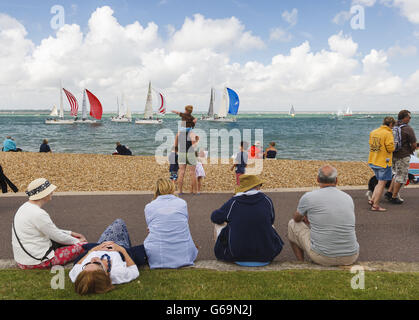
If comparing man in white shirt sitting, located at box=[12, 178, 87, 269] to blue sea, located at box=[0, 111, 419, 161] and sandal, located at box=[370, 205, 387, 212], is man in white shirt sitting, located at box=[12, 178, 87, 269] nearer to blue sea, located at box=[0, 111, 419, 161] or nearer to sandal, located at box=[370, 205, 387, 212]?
sandal, located at box=[370, 205, 387, 212]

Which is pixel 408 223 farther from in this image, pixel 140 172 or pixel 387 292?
pixel 140 172

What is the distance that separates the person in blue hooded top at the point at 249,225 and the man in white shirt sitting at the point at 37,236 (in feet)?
6.26

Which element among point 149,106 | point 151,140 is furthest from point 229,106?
point 149,106

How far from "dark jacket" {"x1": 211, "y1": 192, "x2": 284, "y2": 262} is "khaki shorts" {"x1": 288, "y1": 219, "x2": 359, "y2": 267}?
1.26ft

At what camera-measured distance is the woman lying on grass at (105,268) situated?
303 centimetres

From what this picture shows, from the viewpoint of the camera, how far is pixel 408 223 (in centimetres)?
577

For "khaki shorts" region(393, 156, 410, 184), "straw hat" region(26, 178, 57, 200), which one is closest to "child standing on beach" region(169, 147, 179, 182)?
"straw hat" region(26, 178, 57, 200)

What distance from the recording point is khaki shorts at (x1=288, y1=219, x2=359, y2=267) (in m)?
3.83

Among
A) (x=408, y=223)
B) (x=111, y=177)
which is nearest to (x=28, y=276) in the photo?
(x=408, y=223)

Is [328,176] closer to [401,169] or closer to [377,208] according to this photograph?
[377,208]

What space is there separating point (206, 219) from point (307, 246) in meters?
2.60

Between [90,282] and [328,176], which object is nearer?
[90,282]

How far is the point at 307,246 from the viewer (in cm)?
396
